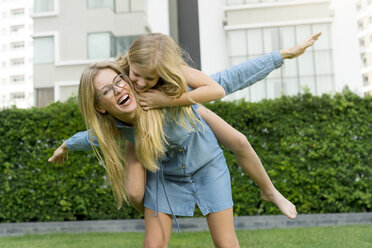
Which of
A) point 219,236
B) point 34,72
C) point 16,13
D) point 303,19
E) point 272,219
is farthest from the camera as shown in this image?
point 16,13

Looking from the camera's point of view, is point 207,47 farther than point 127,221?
Yes

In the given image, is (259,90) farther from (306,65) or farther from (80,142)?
(80,142)

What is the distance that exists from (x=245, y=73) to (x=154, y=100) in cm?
65

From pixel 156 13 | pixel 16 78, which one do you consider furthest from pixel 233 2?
pixel 16 78

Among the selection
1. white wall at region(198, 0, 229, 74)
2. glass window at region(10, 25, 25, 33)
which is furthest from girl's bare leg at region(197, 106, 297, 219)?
glass window at region(10, 25, 25, 33)

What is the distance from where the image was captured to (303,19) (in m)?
14.0

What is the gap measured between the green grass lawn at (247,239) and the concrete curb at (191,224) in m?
0.30

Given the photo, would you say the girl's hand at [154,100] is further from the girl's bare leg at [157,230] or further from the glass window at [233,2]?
the glass window at [233,2]

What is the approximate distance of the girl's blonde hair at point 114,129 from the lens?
2.10m

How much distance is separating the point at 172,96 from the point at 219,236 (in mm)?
846

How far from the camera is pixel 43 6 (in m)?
17.4

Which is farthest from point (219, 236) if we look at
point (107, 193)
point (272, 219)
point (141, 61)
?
point (107, 193)

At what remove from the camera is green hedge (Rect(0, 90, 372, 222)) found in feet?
18.1

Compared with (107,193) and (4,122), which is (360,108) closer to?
(107,193)
